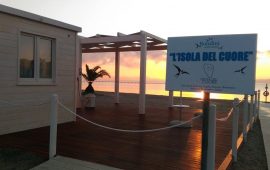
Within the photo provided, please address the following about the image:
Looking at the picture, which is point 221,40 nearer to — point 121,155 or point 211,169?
point 211,169

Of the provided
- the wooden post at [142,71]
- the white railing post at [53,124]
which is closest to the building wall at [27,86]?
the white railing post at [53,124]

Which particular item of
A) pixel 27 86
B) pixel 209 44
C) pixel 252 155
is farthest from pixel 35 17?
pixel 252 155

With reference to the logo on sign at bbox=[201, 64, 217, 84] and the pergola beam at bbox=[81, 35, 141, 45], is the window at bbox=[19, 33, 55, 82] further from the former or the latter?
the logo on sign at bbox=[201, 64, 217, 84]

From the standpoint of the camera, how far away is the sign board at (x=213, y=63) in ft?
11.0

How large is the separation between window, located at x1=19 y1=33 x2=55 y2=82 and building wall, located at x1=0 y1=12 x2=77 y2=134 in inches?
7.7

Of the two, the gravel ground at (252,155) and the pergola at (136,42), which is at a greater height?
the pergola at (136,42)

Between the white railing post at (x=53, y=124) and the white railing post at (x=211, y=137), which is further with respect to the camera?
the white railing post at (x=53, y=124)

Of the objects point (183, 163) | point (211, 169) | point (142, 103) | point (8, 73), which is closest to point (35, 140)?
point (8, 73)

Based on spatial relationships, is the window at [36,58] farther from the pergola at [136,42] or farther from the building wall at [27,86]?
the pergola at [136,42]

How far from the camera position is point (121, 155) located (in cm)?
569

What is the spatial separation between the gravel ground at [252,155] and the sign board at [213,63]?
8.61 feet

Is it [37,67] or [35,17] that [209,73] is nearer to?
[35,17]

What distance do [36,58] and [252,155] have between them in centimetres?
645

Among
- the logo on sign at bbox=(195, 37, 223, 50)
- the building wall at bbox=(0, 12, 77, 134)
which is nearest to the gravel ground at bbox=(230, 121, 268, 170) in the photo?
the logo on sign at bbox=(195, 37, 223, 50)
